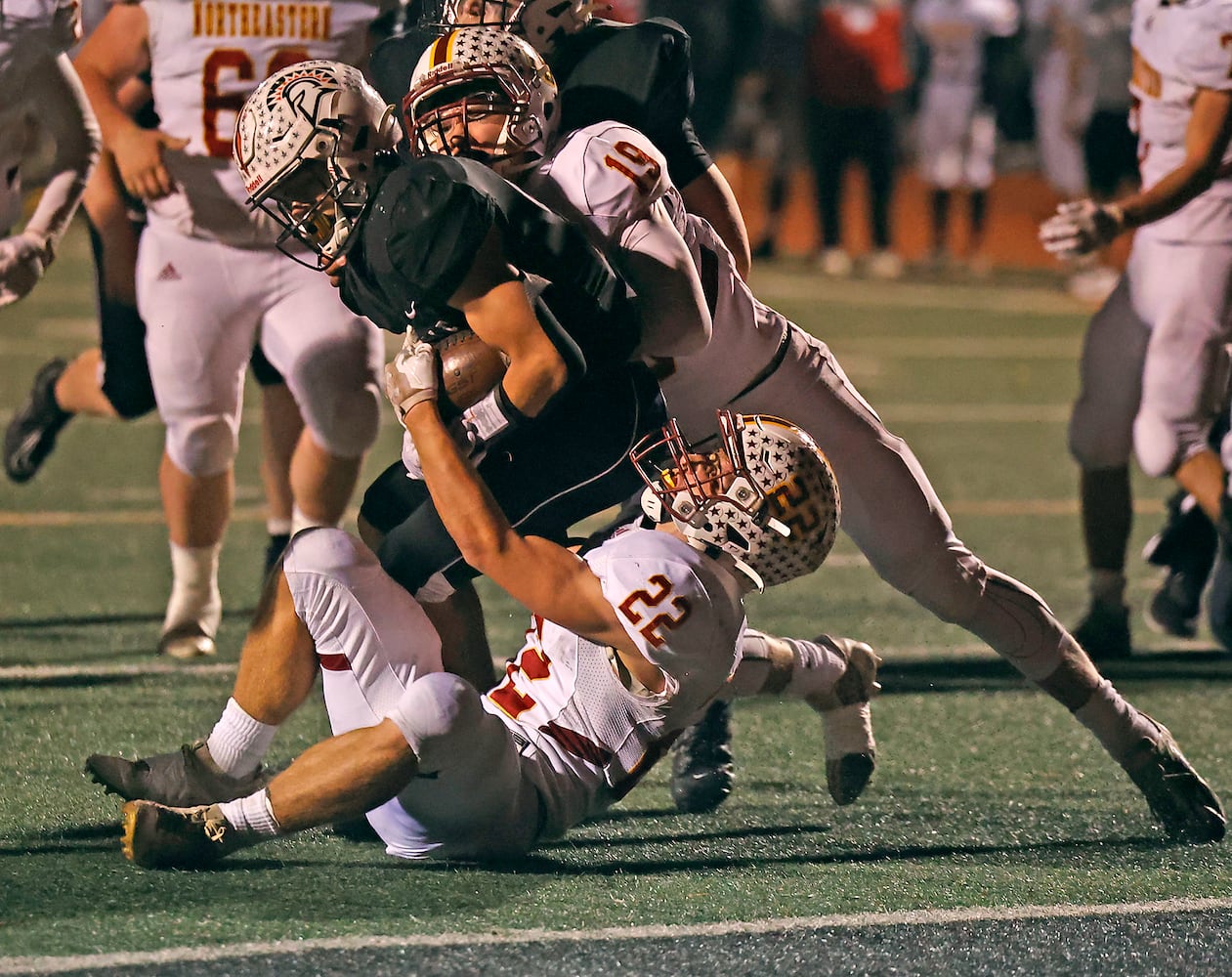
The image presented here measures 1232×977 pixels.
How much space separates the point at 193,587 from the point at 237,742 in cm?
182

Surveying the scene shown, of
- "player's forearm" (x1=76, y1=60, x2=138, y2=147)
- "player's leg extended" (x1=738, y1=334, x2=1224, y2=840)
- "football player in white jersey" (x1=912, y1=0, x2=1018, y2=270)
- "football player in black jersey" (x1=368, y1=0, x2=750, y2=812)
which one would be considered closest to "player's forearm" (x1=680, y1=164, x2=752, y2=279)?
"football player in black jersey" (x1=368, y1=0, x2=750, y2=812)

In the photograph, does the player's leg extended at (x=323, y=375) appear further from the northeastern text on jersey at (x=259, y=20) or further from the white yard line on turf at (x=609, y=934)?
the white yard line on turf at (x=609, y=934)

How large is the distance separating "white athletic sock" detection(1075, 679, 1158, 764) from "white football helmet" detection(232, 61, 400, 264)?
157 centimetres

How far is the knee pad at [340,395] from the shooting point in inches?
210

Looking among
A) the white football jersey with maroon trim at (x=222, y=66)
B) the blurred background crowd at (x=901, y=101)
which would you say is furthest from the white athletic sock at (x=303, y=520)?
the blurred background crowd at (x=901, y=101)

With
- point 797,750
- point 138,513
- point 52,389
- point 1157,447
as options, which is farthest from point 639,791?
point 138,513

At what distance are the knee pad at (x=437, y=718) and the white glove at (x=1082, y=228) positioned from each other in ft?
6.98

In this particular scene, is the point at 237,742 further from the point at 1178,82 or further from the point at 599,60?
the point at 1178,82

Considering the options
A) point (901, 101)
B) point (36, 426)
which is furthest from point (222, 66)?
point (901, 101)

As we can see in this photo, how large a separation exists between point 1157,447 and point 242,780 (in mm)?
2668

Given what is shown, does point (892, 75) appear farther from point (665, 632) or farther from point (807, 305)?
Result: point (665, 632)

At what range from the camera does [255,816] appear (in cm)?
353

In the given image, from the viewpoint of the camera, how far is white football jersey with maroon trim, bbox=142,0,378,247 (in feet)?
18.0

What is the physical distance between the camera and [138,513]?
23.6 feet
